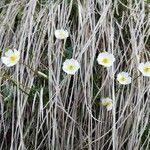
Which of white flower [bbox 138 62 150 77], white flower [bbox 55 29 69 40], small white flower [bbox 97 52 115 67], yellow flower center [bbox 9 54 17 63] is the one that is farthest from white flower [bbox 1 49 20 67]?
white flower [bbox 138 62 150 77]

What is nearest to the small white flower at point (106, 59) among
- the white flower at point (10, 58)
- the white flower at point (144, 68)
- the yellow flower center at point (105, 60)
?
the yellow flower center at point (105, 60)

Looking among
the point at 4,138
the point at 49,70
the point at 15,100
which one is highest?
the point at 49,70

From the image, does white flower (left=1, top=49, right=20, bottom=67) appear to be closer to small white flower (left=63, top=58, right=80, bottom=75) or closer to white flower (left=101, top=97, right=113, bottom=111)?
small white flower (left=63, top=58, right=80, bottom=75)

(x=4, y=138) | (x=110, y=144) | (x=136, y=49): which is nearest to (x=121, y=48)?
(x=136, y=49)

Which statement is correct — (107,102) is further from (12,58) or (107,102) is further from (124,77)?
(12,58)

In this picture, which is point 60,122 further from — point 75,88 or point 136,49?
point 136,49

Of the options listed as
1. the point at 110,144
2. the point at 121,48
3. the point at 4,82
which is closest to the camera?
the point at 110,144
